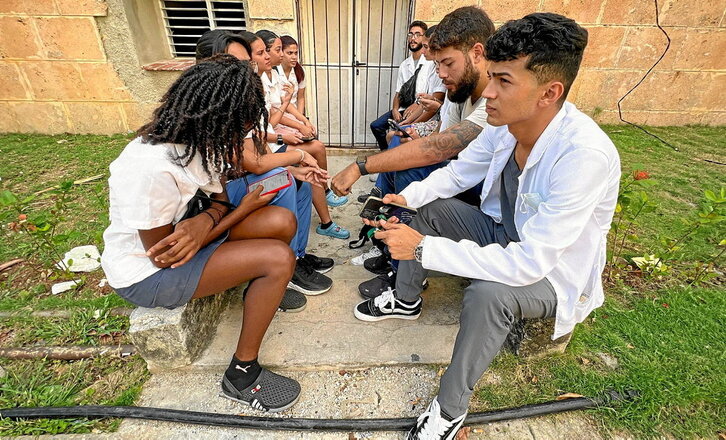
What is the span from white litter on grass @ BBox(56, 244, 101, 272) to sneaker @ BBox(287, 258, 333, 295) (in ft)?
4.79

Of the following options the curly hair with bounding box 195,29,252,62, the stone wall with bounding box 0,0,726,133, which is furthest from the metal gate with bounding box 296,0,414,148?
the curly hair with bounding box 195,29,252,62

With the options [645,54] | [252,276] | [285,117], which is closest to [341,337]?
[252,276]

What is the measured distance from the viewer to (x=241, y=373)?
1.79 m

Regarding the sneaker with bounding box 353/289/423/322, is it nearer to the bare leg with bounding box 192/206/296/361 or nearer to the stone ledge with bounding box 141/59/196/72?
the bare leg with bounding box 192/206/296/361

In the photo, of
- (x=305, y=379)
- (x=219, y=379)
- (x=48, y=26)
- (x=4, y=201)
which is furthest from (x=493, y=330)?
(x=48, y=26)

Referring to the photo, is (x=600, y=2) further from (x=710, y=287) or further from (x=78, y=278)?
(x=78, y=278)

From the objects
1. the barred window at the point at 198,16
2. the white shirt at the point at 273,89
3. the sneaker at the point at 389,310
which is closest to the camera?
the sneaker at the point at 389,310

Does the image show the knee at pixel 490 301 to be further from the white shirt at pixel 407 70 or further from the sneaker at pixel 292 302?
the white shirt at pixel 407 70

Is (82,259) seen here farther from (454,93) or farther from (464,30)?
(464,30)

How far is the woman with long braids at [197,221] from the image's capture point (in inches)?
57.6

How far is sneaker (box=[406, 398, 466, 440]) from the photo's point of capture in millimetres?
1577

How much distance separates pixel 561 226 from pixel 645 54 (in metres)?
5.69

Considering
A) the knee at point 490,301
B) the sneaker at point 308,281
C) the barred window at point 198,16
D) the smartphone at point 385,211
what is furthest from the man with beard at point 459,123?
the barred window at point 198,16

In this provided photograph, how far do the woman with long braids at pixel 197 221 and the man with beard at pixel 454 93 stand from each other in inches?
32.5
